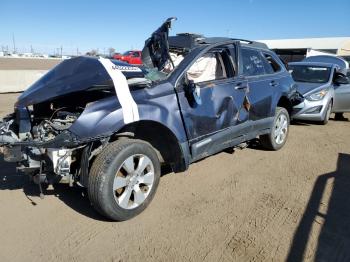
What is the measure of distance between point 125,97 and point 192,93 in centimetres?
86

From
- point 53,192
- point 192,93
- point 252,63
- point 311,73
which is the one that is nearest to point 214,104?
point 192,93

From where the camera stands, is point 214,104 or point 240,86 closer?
point 214,104

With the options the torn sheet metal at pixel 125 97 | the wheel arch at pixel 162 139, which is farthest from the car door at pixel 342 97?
the torn sheet metal at pixel 125 97

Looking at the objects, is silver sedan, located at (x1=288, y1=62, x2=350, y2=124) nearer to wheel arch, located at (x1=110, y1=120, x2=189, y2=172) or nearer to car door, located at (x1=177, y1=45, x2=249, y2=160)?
car door, located at (x1=177, y1=45, x2=249, y2=160)

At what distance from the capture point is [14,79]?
1295cm

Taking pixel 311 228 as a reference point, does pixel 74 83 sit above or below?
above

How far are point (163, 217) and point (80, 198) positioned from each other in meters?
1.07

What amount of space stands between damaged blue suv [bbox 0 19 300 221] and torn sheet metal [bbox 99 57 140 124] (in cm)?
1

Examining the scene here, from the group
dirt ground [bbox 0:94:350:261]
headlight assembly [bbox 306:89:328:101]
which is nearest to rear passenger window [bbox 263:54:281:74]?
dirt ground [bbox 0:94:350:261]

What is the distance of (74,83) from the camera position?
3916 mm

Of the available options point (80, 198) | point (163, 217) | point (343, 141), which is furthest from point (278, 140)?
point (80, 198)

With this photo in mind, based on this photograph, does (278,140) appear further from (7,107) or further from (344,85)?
(7,107)

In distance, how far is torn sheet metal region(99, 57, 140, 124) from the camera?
3.55 m

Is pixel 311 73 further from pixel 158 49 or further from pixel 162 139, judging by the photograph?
pixel 162 139
